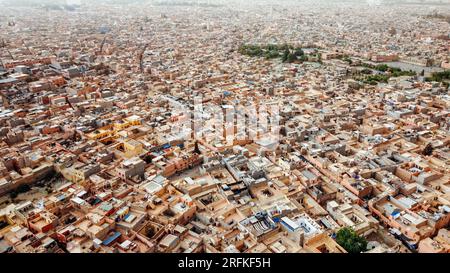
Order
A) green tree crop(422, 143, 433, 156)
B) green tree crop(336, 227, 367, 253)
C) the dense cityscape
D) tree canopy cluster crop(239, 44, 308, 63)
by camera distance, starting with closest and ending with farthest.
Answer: green tree crop(336, 227, 367, 253)
the dense cityscape
green tree crop(422, 143, 433, 156)
tree canopy cluster crop(239, 44, 308, 63)

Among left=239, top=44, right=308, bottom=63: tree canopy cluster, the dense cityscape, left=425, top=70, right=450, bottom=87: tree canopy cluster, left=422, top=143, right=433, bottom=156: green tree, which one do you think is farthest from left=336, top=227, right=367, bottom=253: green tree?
left=239, top=44, right=308, bottom=63: tree canopy cluster

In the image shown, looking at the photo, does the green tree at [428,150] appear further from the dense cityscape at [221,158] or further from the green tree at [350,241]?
the green tree at [350,241]

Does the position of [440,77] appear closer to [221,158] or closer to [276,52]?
[276,52]

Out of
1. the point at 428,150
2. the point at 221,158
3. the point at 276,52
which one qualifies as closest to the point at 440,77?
the point at 276,52

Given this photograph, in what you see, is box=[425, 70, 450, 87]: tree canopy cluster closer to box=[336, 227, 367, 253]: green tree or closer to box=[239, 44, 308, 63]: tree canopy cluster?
box=[239, 44, 308, 63]: tree canopy cluster

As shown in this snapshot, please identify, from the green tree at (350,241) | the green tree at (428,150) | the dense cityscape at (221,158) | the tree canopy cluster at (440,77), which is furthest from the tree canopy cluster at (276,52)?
the green tree at (350,241)
